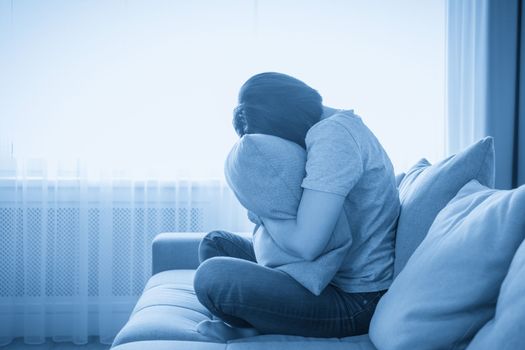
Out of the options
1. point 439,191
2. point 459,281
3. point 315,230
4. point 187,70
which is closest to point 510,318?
point 459,281

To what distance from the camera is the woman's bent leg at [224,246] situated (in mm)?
1399

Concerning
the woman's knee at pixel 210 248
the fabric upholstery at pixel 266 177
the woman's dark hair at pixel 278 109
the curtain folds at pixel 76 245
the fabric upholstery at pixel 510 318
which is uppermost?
the woman's dark hair at pixel 278 109

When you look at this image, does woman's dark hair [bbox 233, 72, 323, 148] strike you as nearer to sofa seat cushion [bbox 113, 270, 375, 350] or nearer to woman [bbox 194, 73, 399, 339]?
woman [bbox 194, 73, 399, 339]

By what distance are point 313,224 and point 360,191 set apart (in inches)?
6.8

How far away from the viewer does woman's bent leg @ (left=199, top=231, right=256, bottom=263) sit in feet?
4.59

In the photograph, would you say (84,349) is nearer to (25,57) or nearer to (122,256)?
(122,256)

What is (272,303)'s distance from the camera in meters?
1.07

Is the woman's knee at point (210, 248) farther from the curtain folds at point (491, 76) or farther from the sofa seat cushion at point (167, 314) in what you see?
the curtain folds at point (491, 76)

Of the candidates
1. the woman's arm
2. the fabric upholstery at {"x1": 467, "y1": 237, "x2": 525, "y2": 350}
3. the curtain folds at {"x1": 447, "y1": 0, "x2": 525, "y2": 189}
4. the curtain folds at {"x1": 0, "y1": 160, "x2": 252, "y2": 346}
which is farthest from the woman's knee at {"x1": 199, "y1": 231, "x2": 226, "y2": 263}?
the curtain folds at {"x1": 447, "y1": 0, "x2": 525, "y2": 189}

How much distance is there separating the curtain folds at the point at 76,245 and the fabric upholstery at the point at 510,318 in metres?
1.79

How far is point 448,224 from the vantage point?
975 millimetres

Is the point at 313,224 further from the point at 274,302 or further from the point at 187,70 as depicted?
the point at 187,70

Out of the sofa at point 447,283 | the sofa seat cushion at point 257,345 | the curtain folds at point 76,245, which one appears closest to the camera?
the sofa at point 447,283

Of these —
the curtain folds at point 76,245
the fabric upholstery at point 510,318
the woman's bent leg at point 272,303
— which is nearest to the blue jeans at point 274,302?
the woman's bent leg at point 272,303
